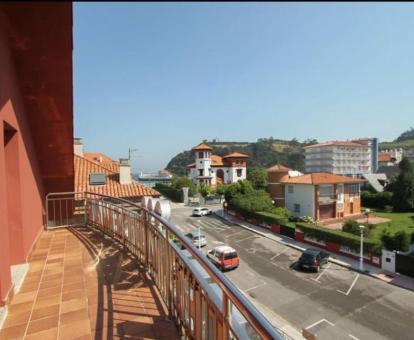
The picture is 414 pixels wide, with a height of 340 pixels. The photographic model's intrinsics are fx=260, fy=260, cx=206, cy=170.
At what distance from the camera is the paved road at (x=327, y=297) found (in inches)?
347

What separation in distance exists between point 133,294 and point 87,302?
20.6 inches

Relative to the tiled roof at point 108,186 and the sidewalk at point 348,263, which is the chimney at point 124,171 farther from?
the sidewalk at point 348,263

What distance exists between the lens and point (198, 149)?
50.4m

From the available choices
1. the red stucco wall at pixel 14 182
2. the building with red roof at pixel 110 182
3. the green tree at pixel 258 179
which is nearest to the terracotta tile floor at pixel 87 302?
the red stucco wall at pixel 14 182

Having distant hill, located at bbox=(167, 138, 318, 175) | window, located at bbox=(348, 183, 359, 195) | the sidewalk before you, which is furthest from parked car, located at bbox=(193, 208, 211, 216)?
distant hill, located at bbox=(167, 138, 318, 175)

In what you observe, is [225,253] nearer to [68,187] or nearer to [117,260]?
[68,187]

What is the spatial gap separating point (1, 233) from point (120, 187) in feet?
29.8

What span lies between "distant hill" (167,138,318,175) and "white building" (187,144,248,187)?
119 ft

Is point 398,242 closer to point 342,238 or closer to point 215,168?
point 342,238

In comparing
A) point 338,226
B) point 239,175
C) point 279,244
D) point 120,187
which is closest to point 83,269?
point 120,187

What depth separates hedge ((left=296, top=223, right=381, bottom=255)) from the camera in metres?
14.9

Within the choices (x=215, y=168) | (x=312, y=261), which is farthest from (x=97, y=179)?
A: (x=215, y=168)

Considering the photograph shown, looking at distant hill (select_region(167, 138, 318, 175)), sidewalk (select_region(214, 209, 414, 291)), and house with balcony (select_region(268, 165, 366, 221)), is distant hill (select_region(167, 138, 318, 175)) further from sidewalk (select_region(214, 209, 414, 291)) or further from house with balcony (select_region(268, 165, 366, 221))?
sidewalk (select_region(214, 209, 414, 291))

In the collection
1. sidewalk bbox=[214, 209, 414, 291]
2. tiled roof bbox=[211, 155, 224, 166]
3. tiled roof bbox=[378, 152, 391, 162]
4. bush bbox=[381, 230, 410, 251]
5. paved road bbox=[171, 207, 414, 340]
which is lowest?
sidewalk bbox=[214, 209, 414, 291]
